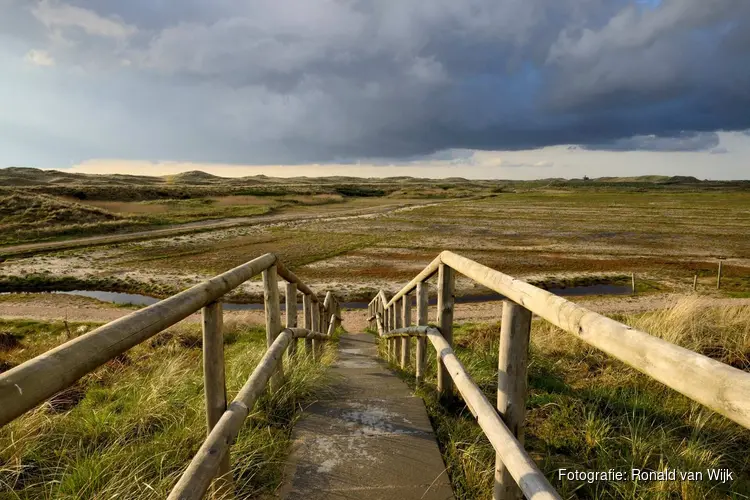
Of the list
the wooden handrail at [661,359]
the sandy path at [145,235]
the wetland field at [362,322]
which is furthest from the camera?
the sandy path at [145,235]

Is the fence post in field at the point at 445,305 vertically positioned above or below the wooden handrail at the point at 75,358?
below

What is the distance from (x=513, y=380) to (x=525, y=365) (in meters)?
0.09

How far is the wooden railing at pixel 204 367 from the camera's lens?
1.02 meters

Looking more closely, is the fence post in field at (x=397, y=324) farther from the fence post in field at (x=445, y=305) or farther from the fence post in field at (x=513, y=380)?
the fence post in field at (x=513, y=380)

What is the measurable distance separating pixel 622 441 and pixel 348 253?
949 inches

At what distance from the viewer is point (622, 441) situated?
2.99 m

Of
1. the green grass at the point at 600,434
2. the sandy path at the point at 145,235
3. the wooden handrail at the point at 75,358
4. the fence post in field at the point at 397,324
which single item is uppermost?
the wooden handrail at the point at 75,358

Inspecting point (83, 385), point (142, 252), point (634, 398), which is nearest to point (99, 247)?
point (142, 252)

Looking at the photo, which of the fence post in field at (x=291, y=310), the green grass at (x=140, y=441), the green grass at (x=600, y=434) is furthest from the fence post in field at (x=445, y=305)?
the fence post in field at (x=291, y=310)

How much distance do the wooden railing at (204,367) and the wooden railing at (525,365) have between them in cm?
122

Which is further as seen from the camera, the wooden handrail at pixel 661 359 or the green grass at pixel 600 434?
the green grass at pixel 600 434

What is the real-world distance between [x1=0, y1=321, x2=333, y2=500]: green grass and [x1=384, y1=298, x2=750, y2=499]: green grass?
1.14 meters

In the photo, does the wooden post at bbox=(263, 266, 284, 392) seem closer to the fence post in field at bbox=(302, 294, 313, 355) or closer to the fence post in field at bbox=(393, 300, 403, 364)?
the fence post in field at bbox=(302, 294, 313, 355)

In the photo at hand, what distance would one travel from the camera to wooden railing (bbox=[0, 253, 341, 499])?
1018mm
